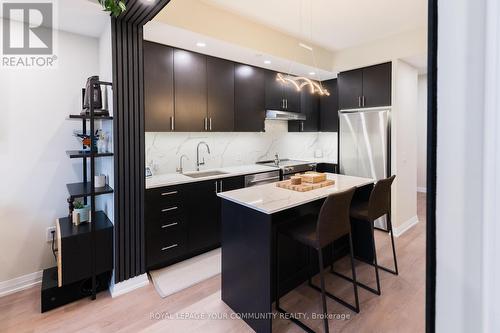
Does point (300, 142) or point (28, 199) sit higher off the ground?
point (300, 142)

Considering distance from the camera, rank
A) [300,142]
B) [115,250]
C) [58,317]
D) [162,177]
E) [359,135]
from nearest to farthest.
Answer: [58,317] < [115,250] < [162,177] < [359,135] < [300,142]

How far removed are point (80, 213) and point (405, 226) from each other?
14.0 feet

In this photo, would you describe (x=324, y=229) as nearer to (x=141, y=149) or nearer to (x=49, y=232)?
(x=141, y=149)

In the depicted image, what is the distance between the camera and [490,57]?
0.29 meters

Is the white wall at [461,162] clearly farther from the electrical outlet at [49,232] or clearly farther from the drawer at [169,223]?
the electrical outlet at [49,232]

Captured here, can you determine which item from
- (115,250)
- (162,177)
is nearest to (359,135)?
(162,177)

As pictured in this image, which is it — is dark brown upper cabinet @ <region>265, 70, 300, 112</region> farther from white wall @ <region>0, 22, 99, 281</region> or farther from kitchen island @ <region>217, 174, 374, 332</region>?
white wall @ <region>0, 22, 99, 281</region>

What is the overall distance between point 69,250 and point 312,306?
216 centimetres

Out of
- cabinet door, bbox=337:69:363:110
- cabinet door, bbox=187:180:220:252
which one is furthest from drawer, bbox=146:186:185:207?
cabinet door, bbox=337:69:363:110

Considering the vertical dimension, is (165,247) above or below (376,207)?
below

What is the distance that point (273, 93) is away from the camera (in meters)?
4.29

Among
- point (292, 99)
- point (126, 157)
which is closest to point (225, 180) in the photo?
point (126, 157)

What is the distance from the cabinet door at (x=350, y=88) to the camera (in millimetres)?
4091

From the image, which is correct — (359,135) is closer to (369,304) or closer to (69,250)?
(369,304)
